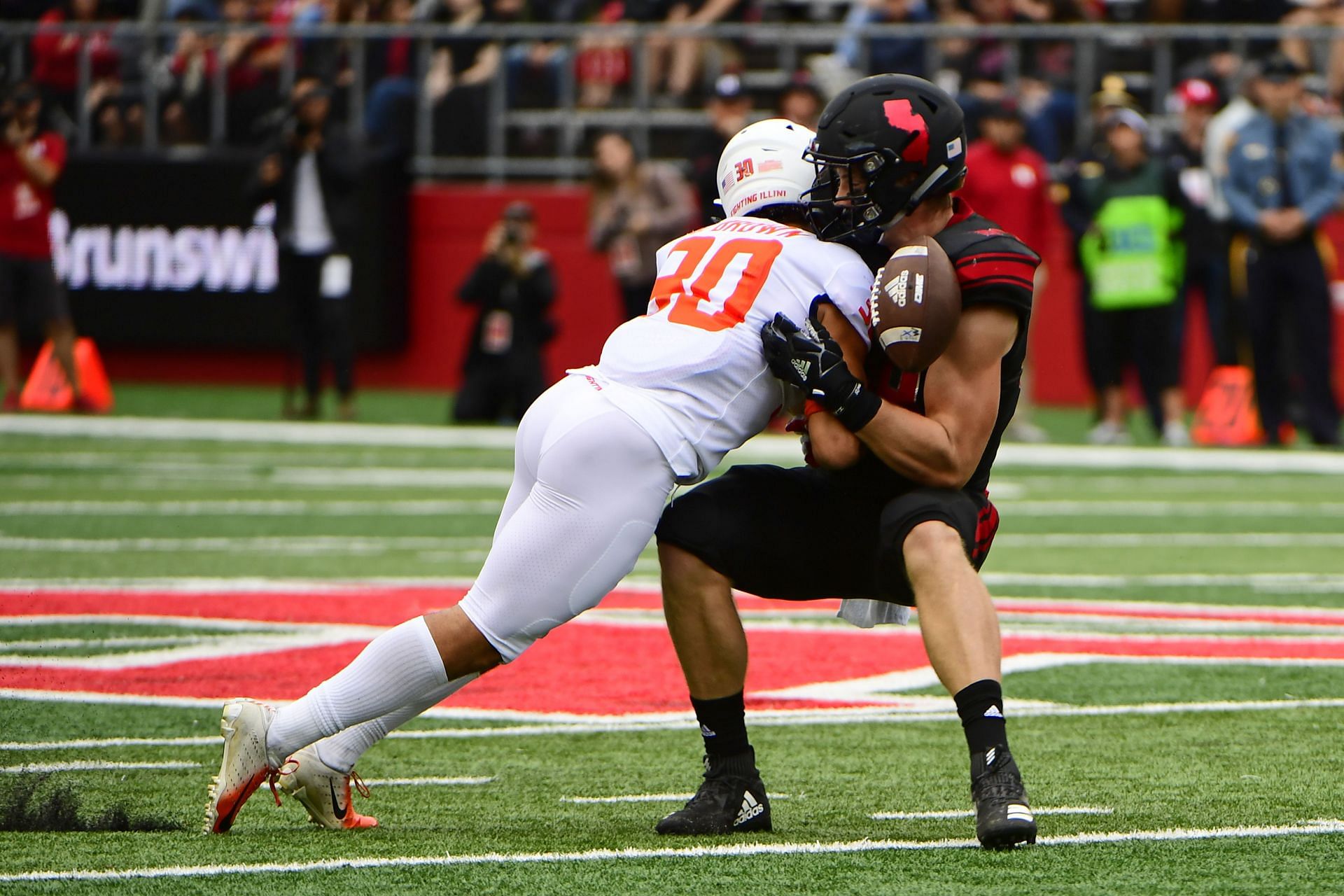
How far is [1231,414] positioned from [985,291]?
11922mm

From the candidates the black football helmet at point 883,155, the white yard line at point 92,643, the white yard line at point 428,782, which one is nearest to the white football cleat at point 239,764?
the white yard line at point 428,782

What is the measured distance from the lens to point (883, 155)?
4.93 m

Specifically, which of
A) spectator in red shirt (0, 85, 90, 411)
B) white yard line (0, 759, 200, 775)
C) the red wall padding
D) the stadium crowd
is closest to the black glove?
white yard line (0, 759, 200, 775)

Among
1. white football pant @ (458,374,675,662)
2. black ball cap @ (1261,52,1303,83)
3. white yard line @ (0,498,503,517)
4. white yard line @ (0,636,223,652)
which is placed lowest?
white yard line @ (0,498,503,517)

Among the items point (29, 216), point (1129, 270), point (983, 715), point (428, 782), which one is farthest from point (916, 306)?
point (29, 216)

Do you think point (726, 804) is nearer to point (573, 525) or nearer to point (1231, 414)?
point (573, 525)

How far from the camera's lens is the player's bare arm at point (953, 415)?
15.6 ft

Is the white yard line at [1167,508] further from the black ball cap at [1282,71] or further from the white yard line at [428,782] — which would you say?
the white yard line at [428,782]

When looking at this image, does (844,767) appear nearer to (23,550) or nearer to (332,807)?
(332,807)

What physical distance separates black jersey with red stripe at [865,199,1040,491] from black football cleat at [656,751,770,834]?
798mm

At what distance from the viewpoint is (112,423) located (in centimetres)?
1736

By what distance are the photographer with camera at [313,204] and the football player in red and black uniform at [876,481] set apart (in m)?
12.5

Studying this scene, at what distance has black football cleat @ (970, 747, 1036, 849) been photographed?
4.49 m

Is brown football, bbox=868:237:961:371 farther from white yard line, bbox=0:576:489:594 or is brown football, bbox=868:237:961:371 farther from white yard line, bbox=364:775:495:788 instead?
white yard line, bbox=0:576:489:594
